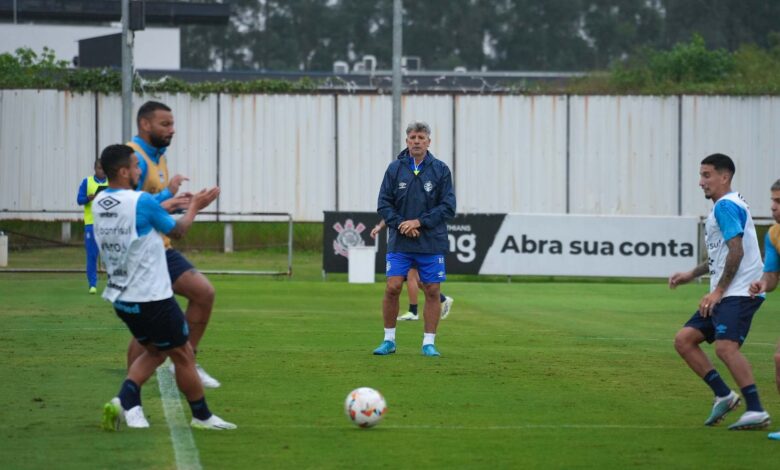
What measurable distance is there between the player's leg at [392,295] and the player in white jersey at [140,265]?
4.89 m

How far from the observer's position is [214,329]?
16.7 m

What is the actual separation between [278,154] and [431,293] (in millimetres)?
25340

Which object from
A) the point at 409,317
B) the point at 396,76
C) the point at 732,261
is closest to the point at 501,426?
the point at 732,261

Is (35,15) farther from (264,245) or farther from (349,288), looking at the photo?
(349,288)

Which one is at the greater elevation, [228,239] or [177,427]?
[228,239]

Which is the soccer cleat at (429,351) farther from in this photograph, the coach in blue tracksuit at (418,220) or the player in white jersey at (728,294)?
the player in white jersey at (728,294)

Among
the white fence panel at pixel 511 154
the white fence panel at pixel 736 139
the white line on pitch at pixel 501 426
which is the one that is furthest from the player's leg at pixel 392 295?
the white fence panel at pixel 736 139

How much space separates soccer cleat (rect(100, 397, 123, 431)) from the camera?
9.03 m

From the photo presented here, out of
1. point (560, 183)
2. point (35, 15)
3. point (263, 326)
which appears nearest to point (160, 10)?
point (35, 15)

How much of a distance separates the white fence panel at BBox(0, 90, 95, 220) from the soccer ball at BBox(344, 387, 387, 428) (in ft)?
99.5

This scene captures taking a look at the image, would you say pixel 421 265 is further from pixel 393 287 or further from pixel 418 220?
pixel 418 220

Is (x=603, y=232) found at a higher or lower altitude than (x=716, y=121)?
lower

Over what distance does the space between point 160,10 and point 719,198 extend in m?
46.6

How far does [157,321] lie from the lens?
894 centimetres
